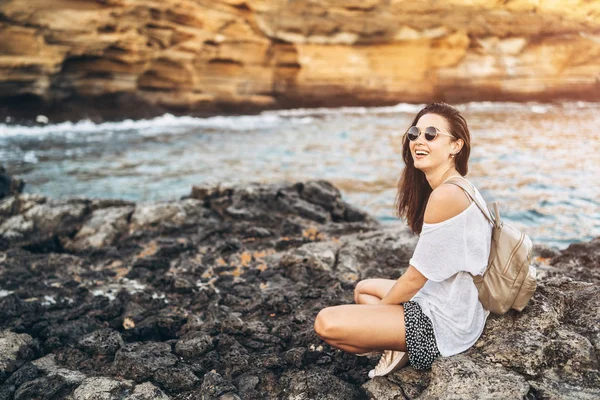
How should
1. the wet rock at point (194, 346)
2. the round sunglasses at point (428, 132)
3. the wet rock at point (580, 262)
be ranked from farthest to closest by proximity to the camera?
Result: the wet rock at point (580, 262), the wet rock at point (194, 346), the round sunglasses at point (428, 132)

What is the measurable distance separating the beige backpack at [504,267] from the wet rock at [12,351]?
10.2 ft

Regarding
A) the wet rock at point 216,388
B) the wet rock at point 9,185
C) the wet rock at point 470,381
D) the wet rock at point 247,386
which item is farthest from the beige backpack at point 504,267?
the wet rock at point 9,185

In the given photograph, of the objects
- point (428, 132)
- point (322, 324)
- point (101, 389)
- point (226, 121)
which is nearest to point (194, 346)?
point (101, 389)

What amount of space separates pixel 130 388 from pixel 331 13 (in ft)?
89.5

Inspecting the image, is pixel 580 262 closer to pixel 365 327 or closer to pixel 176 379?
pixel 365 327

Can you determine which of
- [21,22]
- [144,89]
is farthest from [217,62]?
[21,22]

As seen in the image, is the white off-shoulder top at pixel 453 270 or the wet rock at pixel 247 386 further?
the wet rock at pixel 247 386

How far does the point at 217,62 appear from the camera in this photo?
2627 centimetres

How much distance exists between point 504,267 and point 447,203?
19.8 inches

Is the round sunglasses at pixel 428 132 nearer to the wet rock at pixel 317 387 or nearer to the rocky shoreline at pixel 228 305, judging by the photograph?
the rocky shoreline at pixel 228 305

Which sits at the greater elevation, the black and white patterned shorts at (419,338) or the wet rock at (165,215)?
the black and white patterned shorts at (419,338)

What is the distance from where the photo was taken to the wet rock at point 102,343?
12.7 ft

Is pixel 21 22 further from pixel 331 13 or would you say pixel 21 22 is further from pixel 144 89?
pixel 331 13

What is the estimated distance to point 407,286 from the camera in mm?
3033
